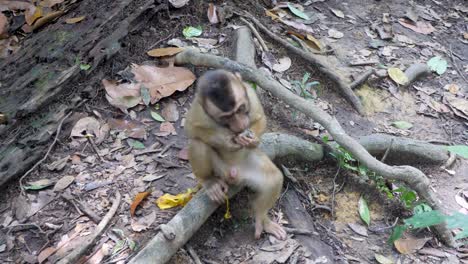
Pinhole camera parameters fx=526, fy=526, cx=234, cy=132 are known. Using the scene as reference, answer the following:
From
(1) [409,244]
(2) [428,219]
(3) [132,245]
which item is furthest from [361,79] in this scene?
(3) [132,245]

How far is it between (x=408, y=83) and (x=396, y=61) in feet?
1.80

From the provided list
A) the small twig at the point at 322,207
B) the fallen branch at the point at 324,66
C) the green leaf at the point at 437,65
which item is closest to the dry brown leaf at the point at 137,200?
the small twig at the point at 322,207

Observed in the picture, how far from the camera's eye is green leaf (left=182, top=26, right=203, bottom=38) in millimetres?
7023

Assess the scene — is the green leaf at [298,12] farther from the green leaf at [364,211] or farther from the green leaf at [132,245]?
the green leaf at [132,245]

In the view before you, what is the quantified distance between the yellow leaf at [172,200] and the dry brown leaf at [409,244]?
2084 millimetres

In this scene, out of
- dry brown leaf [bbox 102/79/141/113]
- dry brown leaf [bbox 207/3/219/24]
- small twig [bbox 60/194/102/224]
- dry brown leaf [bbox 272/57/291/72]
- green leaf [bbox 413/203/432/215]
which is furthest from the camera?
dry brown leaf [bbox 207/3/219/24]

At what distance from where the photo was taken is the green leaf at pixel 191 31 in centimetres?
702

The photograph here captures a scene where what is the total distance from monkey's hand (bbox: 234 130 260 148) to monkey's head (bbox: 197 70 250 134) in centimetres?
7

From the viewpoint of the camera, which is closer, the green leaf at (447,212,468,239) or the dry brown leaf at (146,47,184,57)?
the green leaf at (447,212,468,239)

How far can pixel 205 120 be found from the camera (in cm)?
457

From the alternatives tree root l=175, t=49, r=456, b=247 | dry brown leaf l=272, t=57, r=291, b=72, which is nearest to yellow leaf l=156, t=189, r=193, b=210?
tree root l=175, t=49, r=456, b=247

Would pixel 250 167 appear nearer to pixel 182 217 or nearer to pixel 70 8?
pixel 182 217

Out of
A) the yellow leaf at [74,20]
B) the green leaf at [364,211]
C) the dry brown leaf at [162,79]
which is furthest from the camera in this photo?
the yellow leaf at [74,20]

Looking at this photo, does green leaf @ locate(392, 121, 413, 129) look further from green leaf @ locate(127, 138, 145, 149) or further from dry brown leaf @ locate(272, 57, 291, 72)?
green leaf @ locate(127, 138, 145, 149)
